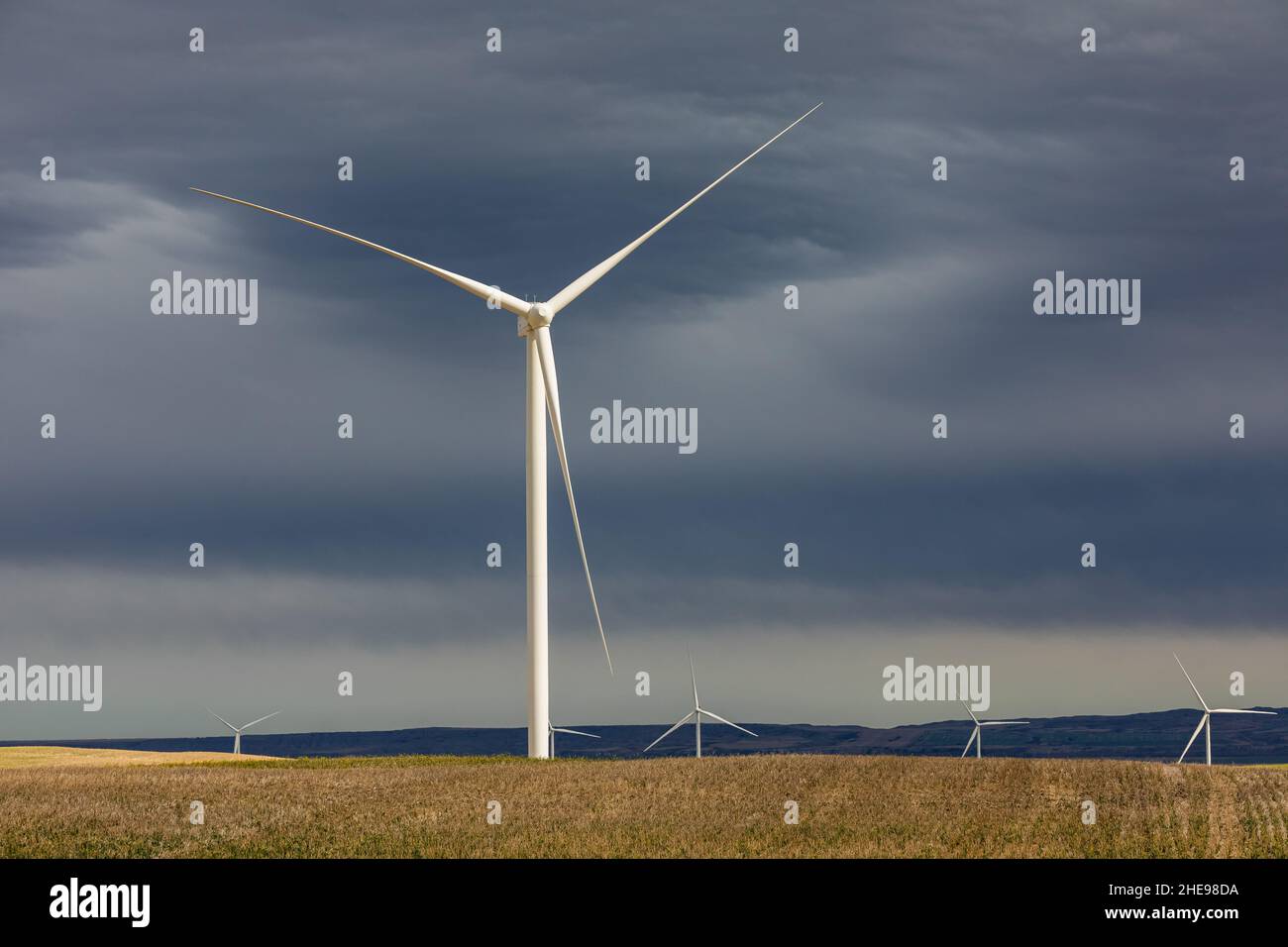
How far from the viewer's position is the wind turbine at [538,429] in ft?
228

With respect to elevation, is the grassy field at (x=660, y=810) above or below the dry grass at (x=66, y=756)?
below

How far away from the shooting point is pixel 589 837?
39125 millimetres

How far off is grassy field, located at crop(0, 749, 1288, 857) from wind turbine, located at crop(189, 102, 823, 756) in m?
8.49

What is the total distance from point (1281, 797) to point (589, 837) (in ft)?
80.2

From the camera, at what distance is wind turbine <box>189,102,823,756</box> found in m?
69.6

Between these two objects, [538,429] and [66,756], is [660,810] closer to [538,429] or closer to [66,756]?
[538,429]

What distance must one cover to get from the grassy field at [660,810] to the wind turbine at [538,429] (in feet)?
27.8

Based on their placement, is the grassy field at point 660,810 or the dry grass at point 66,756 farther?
the dry grass at point 66,756

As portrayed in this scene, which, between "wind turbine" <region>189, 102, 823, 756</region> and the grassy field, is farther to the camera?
"wind turbine" <region>189, 102, 823, 756</region>

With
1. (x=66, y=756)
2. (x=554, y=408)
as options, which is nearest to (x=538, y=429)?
(x=554, y=408)

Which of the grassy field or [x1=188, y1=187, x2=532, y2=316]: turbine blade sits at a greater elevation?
[x1=188, y1=187, x2=532, y2=316]: turbine blade

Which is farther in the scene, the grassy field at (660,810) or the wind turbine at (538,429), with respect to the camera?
the wind turbine at (538,429)

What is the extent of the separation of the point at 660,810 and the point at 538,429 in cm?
3034

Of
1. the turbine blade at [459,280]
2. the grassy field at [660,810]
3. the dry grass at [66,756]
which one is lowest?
the grassy field at [660,810]
